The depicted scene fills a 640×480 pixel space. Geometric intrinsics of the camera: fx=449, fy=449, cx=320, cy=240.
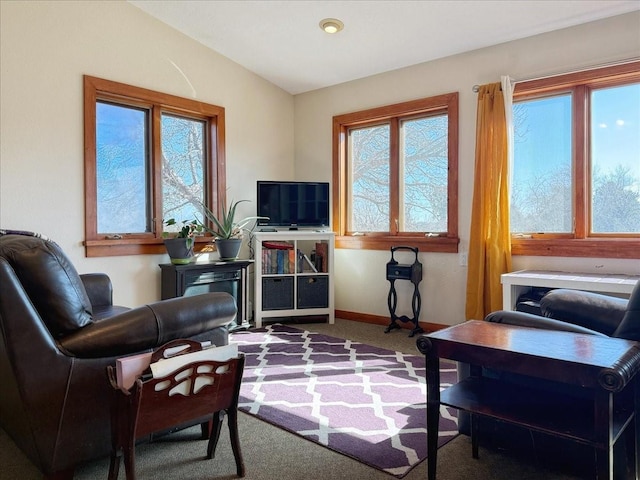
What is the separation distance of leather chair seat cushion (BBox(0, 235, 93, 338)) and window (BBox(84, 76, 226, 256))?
210cm

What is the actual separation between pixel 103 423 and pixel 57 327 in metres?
0.41

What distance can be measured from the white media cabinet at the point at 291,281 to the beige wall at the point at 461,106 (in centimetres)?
33

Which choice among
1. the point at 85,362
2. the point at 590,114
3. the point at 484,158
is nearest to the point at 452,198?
the point at 484,158

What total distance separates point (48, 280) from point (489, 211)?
3.12 m

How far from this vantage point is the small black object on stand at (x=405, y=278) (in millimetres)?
4055

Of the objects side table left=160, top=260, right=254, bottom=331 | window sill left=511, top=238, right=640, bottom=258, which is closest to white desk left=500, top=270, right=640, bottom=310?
window sill left=511, top=238, right=640, bottom=258

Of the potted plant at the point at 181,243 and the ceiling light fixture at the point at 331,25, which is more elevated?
the ceiling light fixture at the point at 331,25

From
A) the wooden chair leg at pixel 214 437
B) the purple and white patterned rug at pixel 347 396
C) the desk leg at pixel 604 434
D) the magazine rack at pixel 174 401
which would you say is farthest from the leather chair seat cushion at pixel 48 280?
the desk leg at pixel 604 434

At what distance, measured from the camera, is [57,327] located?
5.18 feet

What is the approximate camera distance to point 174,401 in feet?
5.31

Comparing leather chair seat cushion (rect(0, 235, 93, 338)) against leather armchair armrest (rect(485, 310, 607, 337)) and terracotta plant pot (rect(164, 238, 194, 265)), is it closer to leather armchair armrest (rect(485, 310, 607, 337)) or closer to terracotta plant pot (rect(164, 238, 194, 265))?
leather armchair armrest (rect(485, 310, 607, 337))

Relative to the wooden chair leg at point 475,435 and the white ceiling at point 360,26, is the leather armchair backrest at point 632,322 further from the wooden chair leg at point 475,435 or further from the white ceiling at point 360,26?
the white ceiling at point 360,26

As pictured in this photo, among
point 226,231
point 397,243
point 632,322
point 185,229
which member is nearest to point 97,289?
point 185,229

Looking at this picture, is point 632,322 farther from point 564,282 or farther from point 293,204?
point 293,204
